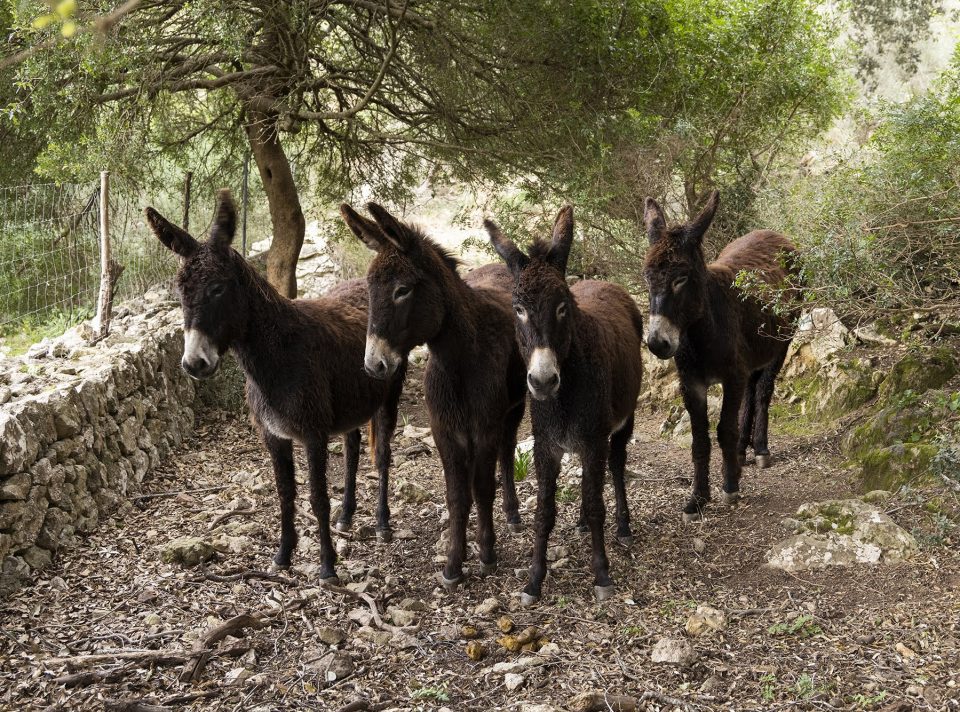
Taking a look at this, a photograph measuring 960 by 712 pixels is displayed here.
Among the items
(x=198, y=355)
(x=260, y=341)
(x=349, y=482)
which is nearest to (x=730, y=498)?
(x=349, y=482)

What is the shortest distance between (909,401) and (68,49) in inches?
276

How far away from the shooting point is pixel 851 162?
822 centimetres

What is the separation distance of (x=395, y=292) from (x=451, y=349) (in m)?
0.50

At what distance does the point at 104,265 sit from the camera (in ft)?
23.4

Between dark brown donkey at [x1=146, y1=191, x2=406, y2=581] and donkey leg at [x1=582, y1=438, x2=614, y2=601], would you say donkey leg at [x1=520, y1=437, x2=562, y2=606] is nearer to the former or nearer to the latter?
donkey leg at [x1=582, y1=438, x2=614, y2=601]

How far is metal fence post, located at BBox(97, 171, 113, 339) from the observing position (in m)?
7.04

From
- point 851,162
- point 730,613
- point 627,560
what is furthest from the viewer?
point 851,162

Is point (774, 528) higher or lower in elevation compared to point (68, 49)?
lower

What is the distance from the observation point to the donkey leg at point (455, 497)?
4.51m

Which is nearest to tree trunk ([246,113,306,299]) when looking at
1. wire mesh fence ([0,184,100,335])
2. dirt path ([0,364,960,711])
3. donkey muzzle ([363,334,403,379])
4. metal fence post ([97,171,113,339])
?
wire mesh fence ([0,184,100,335])

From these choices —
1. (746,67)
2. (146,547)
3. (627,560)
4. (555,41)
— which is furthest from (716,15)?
(146,547)

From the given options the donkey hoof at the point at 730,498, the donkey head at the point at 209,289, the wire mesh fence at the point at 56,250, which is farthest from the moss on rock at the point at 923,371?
the wire mesh fence at the point at 56,250

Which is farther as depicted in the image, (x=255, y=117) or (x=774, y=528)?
(x=255, y=117)

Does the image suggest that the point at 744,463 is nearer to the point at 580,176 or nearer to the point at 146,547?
the point at 580,176
